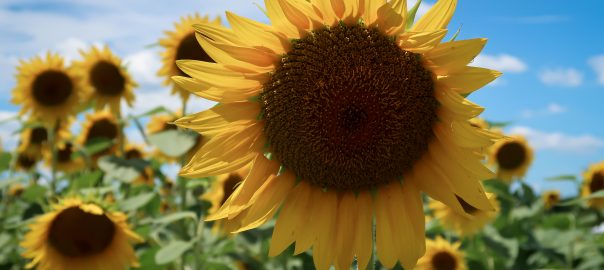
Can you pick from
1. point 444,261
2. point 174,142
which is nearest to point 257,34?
point 174,142

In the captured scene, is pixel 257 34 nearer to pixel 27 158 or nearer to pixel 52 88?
pixel 52 88

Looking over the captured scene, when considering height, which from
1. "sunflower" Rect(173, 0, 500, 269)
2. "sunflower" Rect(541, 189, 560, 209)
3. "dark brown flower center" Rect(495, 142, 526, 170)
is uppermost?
"sunflower" Rect(173, 0, 500, 269)

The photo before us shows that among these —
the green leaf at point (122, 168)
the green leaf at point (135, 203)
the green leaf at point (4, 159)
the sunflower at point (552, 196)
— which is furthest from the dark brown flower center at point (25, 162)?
the sunflower at point (552, 196)

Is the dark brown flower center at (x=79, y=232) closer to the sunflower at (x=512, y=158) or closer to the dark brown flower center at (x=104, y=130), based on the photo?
the dark brown flower center at (x=104, y=130)

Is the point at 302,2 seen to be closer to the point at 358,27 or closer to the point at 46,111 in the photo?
the point at 358,27

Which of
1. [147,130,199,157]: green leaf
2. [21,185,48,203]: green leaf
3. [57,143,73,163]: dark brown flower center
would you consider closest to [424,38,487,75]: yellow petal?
[147,130,199,157]: green leaf

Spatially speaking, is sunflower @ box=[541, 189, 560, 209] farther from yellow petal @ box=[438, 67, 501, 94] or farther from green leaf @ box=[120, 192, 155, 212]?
yellow petal @ box=[438, 67, 501, 94]
